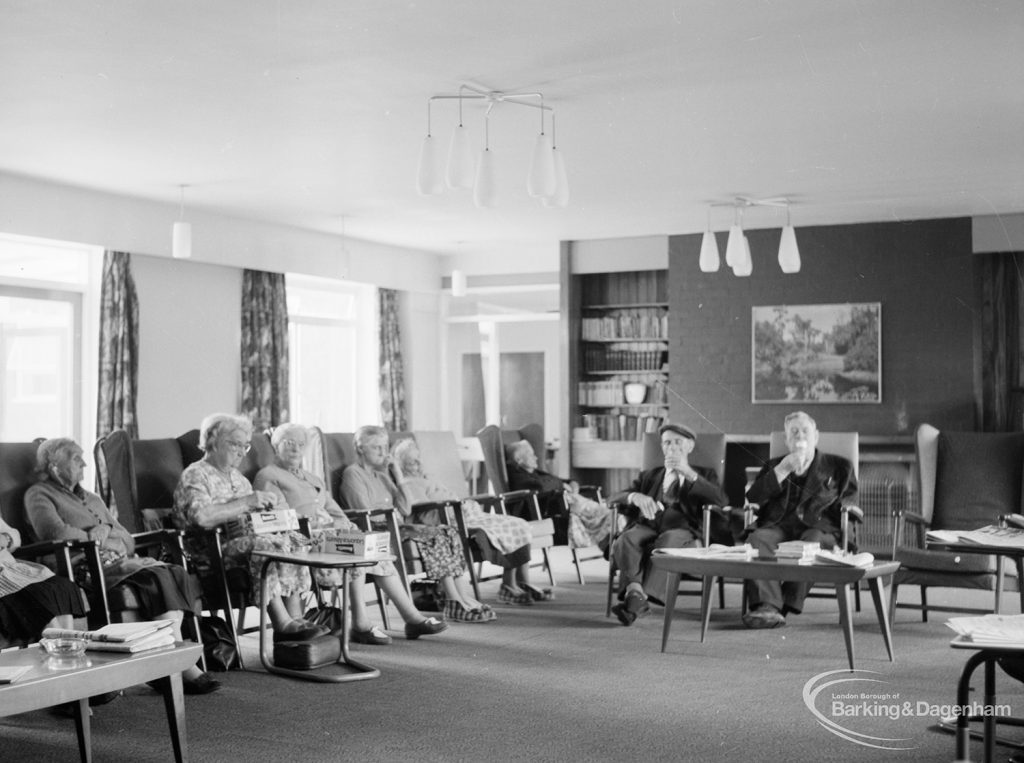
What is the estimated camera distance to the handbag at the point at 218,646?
16.8 ft

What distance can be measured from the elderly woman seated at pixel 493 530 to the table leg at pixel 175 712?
10.3 feet

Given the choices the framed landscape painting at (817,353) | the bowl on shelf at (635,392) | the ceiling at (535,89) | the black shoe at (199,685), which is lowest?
the black shoe at (199,685)

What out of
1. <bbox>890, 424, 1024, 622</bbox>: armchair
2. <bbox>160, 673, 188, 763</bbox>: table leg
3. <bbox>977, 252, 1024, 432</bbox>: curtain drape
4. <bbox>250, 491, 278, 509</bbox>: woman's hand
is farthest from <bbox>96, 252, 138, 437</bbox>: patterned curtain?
<bbox>977, 252, 1024, 432</bbox>: curtain drape

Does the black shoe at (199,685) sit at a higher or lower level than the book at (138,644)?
lower

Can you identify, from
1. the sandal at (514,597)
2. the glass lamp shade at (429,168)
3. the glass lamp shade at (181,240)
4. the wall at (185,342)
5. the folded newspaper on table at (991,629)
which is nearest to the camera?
the folded newspaper on table at (991,629)

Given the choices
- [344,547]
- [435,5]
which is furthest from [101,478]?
[435,5]

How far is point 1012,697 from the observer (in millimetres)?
4430

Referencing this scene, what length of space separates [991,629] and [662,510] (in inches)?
163

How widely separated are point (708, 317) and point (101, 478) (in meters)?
6.15

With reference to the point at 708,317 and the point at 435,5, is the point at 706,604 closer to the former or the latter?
the point at 435,5

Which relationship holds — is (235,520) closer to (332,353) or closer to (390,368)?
(332,353)

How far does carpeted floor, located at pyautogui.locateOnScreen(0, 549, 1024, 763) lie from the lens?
388cm

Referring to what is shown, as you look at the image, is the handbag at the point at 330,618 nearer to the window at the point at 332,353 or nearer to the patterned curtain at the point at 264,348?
the patterned curtain at the point at 264,348

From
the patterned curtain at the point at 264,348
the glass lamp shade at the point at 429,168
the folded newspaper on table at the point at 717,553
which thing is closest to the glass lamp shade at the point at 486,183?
the glass lamp shade at the point at 429,168
